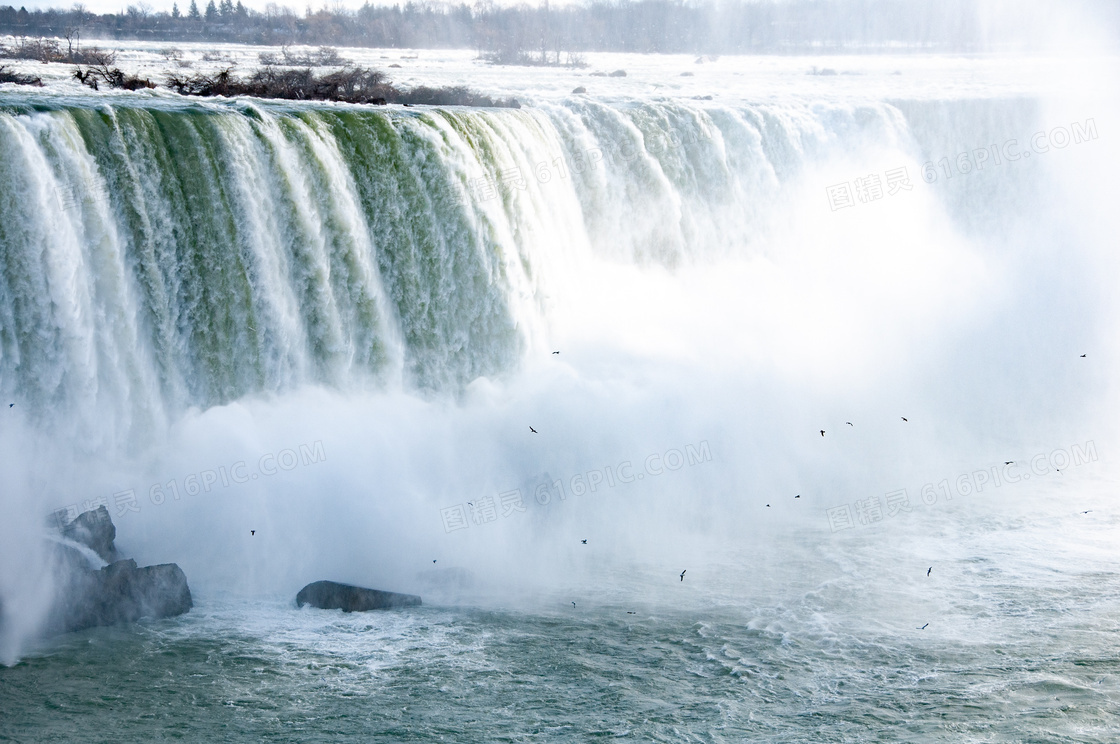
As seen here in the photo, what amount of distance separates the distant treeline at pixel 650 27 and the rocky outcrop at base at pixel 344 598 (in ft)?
127

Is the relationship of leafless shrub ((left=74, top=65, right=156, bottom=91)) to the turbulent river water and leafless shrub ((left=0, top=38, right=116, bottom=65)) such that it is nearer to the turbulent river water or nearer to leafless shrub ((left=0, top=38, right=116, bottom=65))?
the turbulent river water

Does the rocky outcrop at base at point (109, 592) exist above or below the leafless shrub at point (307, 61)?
below

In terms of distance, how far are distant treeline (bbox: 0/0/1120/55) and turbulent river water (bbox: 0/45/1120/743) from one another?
32367 mm

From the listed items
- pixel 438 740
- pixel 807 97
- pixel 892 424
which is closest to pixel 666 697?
pixel 438 740

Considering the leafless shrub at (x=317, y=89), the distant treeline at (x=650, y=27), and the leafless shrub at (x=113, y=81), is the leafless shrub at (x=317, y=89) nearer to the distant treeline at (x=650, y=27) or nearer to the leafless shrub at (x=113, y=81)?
the leafless shrub at (x=113, y=81)

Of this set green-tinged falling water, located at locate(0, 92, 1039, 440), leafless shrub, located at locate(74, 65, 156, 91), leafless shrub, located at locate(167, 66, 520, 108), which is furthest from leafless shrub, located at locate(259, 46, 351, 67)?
green-tinged falling water, located at locate(0, 92, 1039, 440)

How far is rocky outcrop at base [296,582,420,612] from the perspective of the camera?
32.4 ft

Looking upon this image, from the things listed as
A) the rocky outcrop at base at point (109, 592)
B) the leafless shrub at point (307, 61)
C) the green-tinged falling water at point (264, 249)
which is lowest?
the rocky outcrop at base at point (109, 592)

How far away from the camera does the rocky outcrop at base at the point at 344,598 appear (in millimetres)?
9883

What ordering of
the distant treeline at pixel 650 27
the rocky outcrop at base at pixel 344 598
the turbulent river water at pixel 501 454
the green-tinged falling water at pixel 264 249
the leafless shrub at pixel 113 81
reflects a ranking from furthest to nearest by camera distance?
the distant treeline at pixel 650 27 → the leafless shrub at pixel 113 81 → the green-tinged falling water at pixel 264 249 → the rocky outcrop at base at pixel 344 598 → the turbulent river water at pixel 501 454

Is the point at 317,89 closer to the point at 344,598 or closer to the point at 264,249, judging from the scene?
the point at 264,249

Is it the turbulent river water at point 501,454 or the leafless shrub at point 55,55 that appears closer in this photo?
the turbulent river water at point 501,454

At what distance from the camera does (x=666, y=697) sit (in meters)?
8.38

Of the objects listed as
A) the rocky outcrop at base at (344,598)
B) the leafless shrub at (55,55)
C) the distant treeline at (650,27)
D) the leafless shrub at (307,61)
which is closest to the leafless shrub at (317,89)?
the leafless shrub at (55,55)
